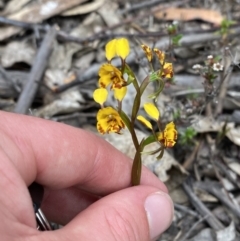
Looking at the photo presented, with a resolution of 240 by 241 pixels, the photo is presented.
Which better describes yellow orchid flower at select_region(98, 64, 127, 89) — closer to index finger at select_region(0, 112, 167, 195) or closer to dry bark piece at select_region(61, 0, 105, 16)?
index finger at select_region(0, 112, 167, 195)

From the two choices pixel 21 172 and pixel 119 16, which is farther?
pixel 119 16

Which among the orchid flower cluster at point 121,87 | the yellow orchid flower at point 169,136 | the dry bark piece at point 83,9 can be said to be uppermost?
the orchid flower cluster at point 121,87

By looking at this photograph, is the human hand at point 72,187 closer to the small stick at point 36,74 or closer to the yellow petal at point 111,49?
the yellow petal at point 111,49

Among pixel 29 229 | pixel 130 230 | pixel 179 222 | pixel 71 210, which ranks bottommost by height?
pixel 179 222

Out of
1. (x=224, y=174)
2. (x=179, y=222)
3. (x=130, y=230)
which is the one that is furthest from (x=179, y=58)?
(x=130, y=230)

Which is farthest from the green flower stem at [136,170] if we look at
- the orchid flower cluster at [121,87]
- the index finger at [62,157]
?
the orchid flower cluster at [121,87]

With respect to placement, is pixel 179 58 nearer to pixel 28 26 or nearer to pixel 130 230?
pixel 28 26

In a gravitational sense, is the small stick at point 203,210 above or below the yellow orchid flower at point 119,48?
below
